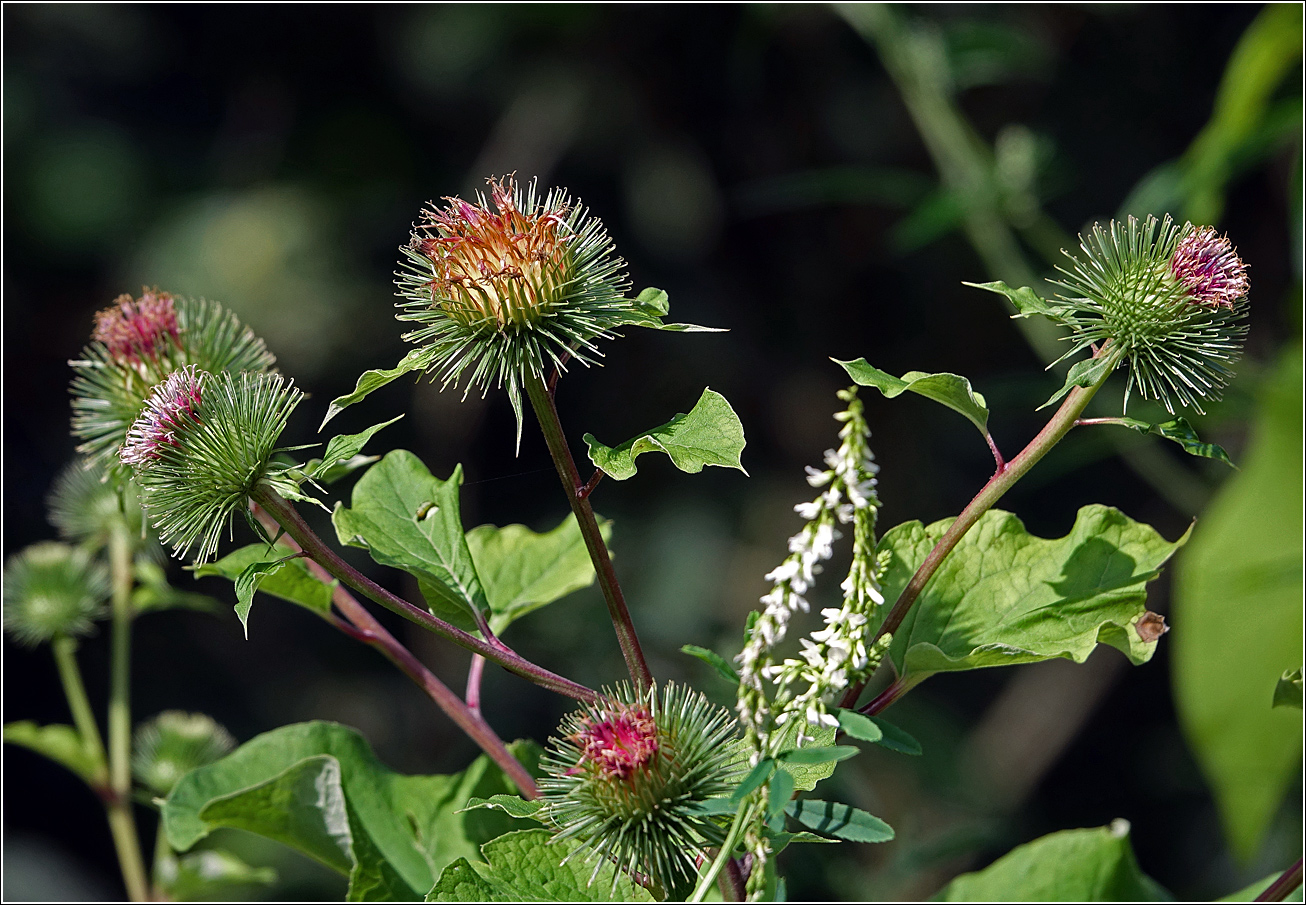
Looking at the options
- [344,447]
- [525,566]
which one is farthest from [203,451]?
[525,566]

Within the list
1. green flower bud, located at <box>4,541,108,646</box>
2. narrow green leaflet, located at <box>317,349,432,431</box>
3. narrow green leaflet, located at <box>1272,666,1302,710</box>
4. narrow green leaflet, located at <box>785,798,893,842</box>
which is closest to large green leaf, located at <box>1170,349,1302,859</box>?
narrow green leaflet, located at <box>1272,666,1302,710</box>

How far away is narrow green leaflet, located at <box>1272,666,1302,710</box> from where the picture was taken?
76 centimetres

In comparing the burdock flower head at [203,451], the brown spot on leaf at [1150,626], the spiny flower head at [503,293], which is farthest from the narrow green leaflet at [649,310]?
the brown spot on leaf at [1150,626]

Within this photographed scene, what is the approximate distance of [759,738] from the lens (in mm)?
638

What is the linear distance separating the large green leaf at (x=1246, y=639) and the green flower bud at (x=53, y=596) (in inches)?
44.8

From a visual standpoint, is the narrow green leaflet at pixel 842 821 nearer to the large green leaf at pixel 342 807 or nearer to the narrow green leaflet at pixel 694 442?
the narrow green leaflet at pixel 694 442

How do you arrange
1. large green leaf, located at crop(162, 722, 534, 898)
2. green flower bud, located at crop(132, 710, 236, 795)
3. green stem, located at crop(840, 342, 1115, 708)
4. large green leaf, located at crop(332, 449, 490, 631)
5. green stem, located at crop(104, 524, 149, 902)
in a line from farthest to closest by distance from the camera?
1. green flower bud, located at crop(132, 710, 236, 795)
2. green stem, located at crop(104, 524, 149, 902)
3. large green leaf, located at crop(162, 722, 534, 898)
4. large green leaf, located at crop(332, 449, 490, 631)
5. green stem, located at crop(840, 342, 1115, 708)

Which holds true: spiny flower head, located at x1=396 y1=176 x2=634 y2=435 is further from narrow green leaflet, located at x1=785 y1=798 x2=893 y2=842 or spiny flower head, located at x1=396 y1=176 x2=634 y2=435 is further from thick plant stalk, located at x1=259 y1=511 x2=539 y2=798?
narrow green leaflet, located at x1=785 y1=798 x2=893 y2=842

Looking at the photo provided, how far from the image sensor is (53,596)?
4.35ft

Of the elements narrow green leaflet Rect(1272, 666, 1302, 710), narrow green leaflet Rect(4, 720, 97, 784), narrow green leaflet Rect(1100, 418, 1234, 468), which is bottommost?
narrow green leaflet Rect(4, 720, 97, 784)

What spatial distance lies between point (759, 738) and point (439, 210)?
42 centimetres

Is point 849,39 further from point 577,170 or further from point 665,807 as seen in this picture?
point 665,807

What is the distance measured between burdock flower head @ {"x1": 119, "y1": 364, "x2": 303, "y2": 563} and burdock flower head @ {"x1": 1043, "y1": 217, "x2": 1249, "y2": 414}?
0.50 meters

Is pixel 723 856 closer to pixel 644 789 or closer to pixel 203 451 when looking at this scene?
pixel 644 789
